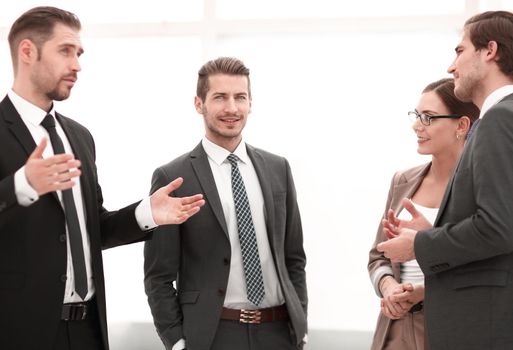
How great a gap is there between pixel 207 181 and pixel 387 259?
888mm

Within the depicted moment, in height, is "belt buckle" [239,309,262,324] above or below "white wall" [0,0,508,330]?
below

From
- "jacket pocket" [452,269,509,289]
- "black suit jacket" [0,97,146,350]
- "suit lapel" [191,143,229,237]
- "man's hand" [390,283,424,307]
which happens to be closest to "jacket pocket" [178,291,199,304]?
"suit lapel" [191,143,229,237]

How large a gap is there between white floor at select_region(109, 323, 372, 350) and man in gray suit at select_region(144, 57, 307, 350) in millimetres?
1281

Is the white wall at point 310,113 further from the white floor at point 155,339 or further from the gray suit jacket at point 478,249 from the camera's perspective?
the gray suit jacket at point 478,249

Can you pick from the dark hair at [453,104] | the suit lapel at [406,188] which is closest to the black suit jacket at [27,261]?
the suit lapel at [406,188]

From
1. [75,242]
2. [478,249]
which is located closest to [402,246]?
[478,249]

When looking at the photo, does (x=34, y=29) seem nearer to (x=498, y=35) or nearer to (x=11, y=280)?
(x=11, y=280)

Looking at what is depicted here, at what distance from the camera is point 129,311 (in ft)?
16.1

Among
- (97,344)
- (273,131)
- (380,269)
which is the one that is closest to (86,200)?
(97,344)

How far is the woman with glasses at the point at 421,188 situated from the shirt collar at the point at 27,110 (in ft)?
5.11

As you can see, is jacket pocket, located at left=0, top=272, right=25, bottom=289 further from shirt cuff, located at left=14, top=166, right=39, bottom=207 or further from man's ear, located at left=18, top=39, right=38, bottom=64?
man's ear, located at left=18, top=39, right=38, bottom=64

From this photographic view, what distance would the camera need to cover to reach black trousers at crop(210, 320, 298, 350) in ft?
10.5

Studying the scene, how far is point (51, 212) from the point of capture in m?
2.65

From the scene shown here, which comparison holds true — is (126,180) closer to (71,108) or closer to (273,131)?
(71,108)
